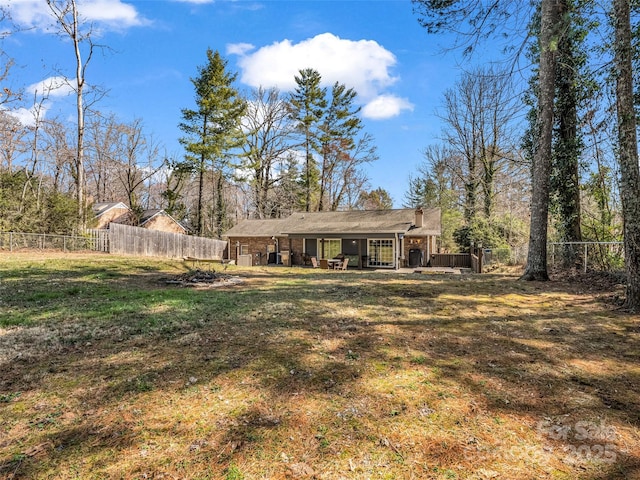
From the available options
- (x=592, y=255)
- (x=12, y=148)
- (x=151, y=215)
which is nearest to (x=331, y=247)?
(x=592, y=255)

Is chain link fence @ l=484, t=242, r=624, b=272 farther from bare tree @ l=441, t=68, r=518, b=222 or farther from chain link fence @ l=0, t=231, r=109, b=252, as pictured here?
chain link fence @ l=0, t=231, r=109, b=252

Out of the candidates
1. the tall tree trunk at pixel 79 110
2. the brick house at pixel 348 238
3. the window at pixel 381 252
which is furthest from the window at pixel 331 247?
the tall tree trunk at pixel 79 110

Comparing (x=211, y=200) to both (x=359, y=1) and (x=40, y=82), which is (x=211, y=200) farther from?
(x=359, y=1)

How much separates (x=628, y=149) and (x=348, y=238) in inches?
600

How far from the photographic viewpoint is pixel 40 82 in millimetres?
20094

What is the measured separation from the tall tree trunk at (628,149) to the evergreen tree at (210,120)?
25281mm

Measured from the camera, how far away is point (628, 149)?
576 centimetres

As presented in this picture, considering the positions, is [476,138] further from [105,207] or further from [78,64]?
[105,207]

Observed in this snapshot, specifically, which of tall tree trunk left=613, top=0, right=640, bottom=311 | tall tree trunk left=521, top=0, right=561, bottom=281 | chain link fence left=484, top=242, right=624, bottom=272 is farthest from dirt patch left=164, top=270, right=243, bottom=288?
chain link fence left=484, top=242, right=624, bottom=272

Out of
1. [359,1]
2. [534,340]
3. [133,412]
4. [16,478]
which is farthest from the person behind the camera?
[359,1]

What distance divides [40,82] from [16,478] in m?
26.2

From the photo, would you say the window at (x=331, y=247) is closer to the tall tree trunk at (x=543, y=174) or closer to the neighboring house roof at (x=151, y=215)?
the tall tree trunk at (x=543, y=174)

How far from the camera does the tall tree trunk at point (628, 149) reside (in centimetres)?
559

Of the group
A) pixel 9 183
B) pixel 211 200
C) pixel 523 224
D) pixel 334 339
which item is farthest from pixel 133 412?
pixel 211 200
